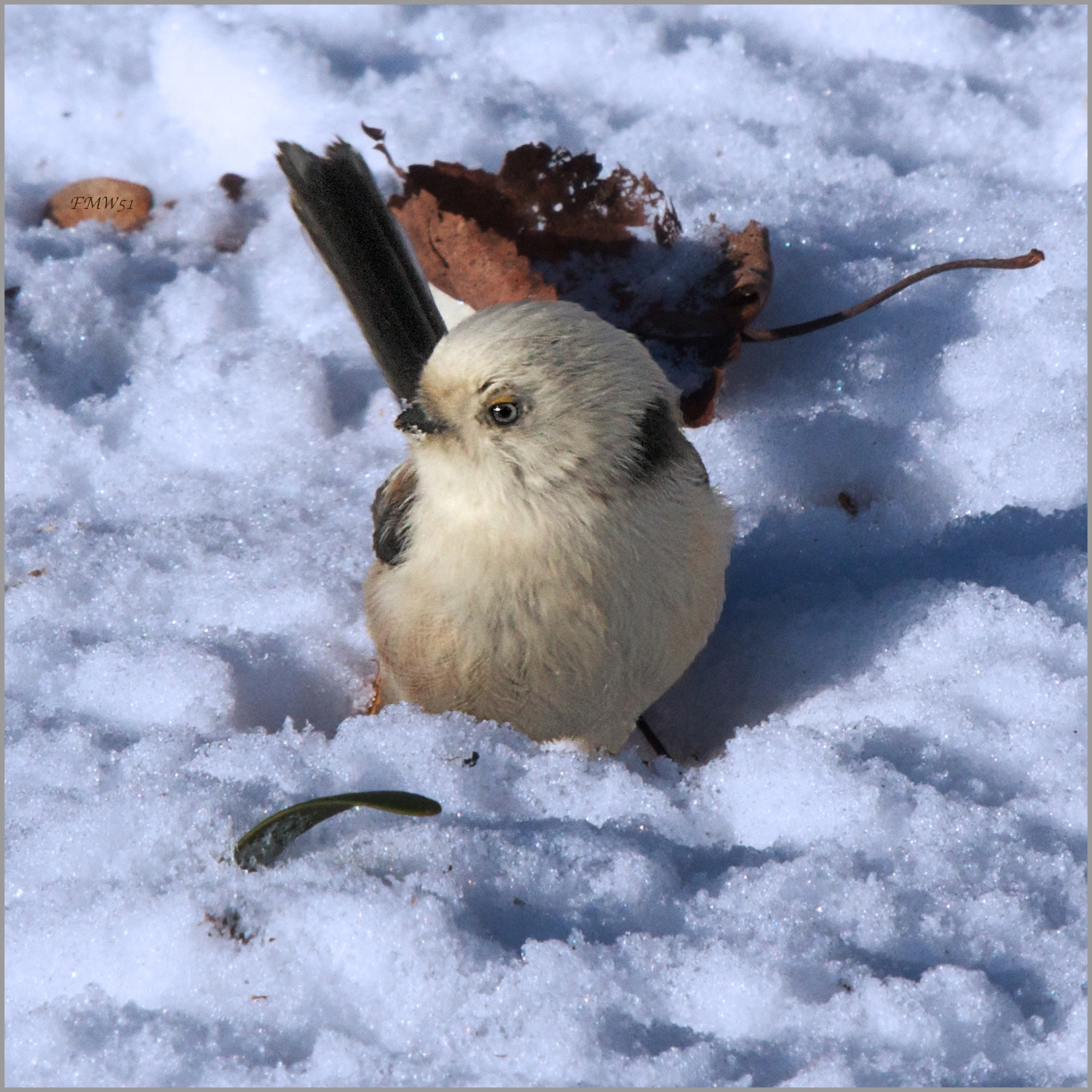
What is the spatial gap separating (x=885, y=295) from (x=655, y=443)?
3.02ft

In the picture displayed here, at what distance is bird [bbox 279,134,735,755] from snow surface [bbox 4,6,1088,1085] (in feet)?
0.51

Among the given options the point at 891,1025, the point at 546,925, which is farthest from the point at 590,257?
the point at 891,1025

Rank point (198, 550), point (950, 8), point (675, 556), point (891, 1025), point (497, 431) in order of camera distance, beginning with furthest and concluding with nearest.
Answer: point (950, 8)
point (198, 550)
point (675, 556)
point (497, 431)
point (891, 1025)

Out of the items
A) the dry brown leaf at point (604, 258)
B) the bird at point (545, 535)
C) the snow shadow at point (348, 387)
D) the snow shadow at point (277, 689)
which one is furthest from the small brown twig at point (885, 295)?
the snow shadow at point (277, 689)

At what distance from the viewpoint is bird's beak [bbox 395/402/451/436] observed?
73.8 inches

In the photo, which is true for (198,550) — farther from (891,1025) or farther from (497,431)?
(891,1025)

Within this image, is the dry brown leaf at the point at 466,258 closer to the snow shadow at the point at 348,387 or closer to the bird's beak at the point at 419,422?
the snow shadow at the point at 348,387

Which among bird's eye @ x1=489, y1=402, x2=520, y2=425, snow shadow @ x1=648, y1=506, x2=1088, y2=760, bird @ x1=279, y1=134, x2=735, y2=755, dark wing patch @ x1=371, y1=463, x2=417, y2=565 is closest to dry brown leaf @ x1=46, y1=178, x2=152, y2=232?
dark wing patch @ x1=371, y1=463, x2=417, y2=565

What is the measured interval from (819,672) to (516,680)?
630 millimetres

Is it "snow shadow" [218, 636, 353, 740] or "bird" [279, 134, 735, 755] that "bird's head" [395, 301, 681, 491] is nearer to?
"bird" [279, 134, 735, 755]

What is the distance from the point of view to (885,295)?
2.55 m

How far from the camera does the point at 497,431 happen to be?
184 cm

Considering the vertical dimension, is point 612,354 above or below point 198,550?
above

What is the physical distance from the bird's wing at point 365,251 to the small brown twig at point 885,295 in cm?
79
